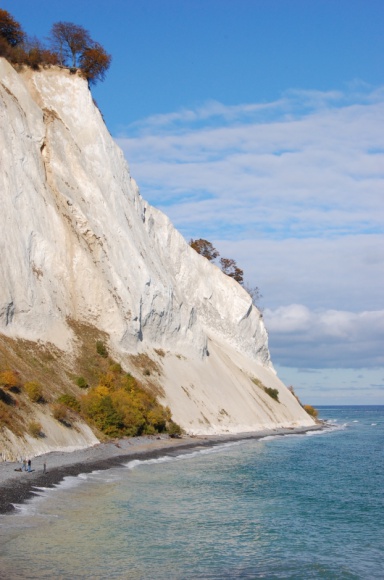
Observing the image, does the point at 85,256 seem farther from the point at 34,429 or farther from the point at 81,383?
the point at 34,429

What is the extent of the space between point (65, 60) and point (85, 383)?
32.1 metres

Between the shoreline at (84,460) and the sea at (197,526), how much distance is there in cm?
57

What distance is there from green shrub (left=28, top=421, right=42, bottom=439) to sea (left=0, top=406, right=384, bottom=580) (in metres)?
3.64

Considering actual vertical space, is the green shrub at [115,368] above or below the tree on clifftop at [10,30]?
below

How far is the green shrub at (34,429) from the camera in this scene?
31219mm

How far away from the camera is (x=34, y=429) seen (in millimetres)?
31422

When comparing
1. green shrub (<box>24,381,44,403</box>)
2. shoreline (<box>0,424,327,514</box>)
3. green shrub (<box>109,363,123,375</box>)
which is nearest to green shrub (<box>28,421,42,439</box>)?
shoreline (<box>0,424,327,514</box>)

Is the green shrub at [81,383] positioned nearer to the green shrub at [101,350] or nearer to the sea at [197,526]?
the green shrub at [101,350]

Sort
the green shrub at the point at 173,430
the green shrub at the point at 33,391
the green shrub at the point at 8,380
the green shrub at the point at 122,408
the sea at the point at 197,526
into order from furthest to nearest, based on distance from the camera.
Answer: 1. the green shrub at the point at 173,430
2. the green shrub at the point at 122,408
3. the green shrub at the point at 33,391
4. the green shrub at the point at 8,380
5. the sea at the point at 197,526

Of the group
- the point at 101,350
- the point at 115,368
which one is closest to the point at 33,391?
the point at 115,368

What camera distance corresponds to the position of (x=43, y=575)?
50.5ft

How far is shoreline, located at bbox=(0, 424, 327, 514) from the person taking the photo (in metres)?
23.0

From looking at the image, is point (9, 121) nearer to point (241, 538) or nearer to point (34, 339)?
point (34, 339)

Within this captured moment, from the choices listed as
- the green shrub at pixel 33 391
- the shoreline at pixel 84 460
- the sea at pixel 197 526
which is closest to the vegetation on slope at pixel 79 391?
the green shrub at pixel 33 391
